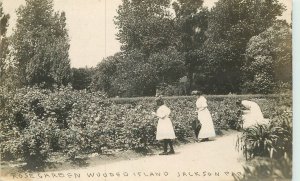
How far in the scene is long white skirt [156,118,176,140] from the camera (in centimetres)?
813

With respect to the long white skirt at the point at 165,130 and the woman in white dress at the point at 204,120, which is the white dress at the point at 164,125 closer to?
the long white skirt at the point at 165,130

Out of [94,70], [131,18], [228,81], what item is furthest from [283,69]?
[94,70]

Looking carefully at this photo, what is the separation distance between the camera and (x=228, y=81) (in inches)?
318

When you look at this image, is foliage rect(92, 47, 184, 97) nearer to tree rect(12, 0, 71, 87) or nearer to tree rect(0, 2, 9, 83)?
tree rect(12, 0, 71, 87)

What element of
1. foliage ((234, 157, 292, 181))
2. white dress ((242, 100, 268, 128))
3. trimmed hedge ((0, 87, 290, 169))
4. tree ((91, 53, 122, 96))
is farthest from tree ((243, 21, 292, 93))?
tree ((91, 53, 122, 96))

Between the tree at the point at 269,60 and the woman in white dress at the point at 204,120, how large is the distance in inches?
33.4

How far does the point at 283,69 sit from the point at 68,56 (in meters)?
4.15

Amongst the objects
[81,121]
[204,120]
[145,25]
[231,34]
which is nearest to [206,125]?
[204,120]

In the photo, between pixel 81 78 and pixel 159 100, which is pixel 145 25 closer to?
pixel 159 100

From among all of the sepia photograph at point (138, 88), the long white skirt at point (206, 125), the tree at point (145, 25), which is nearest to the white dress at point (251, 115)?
the sepia photograph at point (138, 88)

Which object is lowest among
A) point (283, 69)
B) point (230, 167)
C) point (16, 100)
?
point (230, 167)

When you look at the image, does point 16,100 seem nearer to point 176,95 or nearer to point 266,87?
point 176,95

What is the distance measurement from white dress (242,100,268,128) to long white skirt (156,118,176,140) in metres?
1.37

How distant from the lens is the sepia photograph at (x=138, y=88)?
7848 millimetres
